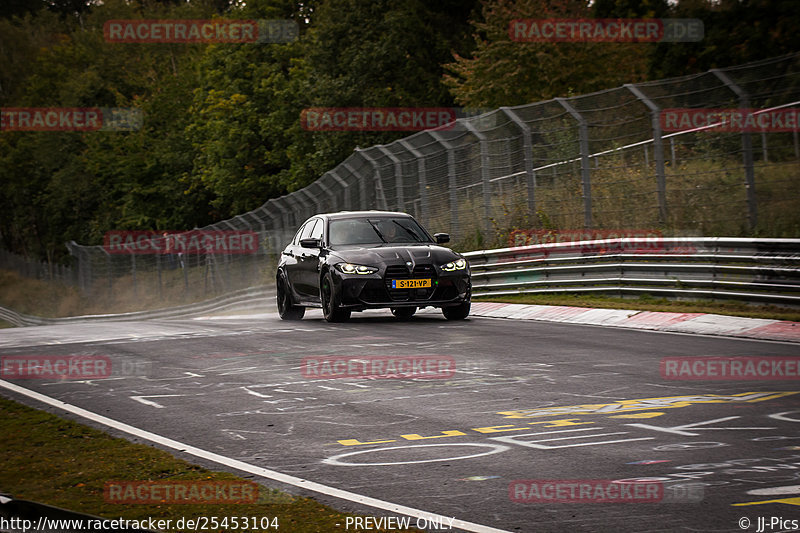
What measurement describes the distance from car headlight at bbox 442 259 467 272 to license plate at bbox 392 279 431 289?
0.35 metres

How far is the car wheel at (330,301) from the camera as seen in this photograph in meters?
15.0

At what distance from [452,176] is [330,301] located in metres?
6.96

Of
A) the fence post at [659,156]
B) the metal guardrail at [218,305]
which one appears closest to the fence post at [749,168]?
the fence post at [659,156]

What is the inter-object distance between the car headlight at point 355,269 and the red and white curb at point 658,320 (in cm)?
286

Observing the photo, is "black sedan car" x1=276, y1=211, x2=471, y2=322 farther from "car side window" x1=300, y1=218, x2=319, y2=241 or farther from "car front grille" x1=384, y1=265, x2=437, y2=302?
"car side window" x1=300, y1=218, x2=319, y2=241

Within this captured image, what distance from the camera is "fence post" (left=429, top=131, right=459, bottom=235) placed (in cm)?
2123

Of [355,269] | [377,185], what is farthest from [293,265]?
[377,185]

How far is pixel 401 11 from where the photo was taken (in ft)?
152

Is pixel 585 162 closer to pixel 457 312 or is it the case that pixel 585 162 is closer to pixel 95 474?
pixel 457 312

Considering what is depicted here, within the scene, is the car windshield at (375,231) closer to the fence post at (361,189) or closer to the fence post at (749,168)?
the fence post at (749,168)

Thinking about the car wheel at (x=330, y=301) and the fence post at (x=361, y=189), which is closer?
the car wheel at (x=330, y=301)

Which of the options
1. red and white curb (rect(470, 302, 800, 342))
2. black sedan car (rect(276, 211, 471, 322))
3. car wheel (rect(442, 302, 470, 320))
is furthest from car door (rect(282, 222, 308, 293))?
red and white curb (rect(470, 302, 800, 342))

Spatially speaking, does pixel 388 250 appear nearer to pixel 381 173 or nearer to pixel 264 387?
pixel 264 387

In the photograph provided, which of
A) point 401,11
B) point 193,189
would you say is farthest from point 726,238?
point 193,189
